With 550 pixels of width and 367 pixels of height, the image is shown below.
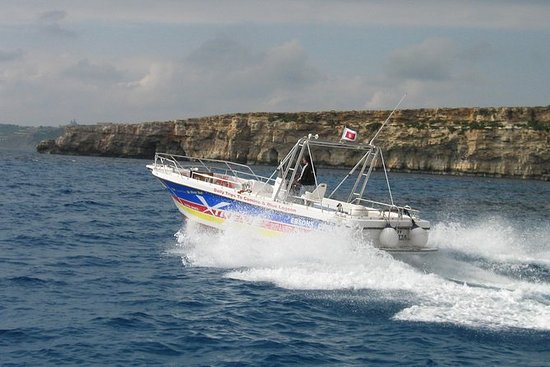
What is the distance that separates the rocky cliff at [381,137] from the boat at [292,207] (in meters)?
69.8

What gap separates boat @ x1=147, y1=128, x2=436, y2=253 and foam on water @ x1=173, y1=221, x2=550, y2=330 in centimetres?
37

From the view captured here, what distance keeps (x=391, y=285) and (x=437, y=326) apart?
260 centimetres

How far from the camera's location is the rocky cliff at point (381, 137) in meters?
84.4

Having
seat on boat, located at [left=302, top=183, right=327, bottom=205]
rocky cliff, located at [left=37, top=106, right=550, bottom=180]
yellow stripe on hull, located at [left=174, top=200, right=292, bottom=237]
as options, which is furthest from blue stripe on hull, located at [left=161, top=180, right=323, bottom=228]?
rocky cliff, located at [left=37, top=106, right=550, bottom=180]

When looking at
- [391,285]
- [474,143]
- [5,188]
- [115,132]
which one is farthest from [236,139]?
[391,285]

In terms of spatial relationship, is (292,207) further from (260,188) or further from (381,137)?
(381,137)

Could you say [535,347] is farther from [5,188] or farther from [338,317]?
[5,188]

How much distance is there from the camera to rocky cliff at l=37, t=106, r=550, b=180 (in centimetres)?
8444

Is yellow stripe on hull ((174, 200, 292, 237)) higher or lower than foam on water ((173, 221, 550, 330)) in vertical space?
higher

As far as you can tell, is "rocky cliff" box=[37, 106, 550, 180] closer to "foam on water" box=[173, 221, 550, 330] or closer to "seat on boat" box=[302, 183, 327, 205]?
"foam on water" box=[173, 221, 550, 330]


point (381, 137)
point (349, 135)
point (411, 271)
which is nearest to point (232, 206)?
point (349, 135)

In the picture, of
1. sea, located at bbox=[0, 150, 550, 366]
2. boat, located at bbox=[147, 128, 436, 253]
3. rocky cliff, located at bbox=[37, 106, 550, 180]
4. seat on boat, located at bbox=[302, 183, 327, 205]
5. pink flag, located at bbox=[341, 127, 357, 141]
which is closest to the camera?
sea, located at bbox=[0, 150, 550, 366]

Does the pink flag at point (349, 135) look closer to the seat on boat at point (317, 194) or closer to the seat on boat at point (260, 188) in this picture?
the seat on boat at point (317, 194)

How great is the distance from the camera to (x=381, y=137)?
9169cm
